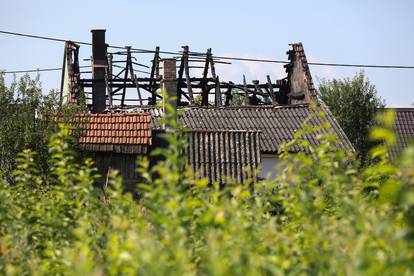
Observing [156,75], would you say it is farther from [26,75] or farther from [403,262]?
[403,262]

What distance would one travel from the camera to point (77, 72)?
33.4 m

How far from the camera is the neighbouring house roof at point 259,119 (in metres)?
28.4

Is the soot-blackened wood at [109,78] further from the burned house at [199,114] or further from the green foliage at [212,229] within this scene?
the green foliage at [212,229]

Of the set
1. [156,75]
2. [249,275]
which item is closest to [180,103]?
[156,75]

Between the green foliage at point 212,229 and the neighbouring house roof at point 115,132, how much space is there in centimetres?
1352

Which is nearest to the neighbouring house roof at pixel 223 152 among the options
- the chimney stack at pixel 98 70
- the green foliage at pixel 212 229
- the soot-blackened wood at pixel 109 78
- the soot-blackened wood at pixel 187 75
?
the soot-blackened wood at pixel 187 75

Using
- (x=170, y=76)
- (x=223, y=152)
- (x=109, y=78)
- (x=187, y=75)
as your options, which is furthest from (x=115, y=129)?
(x=109, y=78)

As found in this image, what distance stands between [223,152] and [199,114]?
6550 mm

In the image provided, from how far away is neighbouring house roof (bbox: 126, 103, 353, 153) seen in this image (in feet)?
93.0

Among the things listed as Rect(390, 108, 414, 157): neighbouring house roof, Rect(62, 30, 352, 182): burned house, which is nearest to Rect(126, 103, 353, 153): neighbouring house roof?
Rect(62, 30, 352, 182): burned house

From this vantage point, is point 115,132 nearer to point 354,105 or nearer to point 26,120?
point 26,120

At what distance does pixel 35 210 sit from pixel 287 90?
1143 inches

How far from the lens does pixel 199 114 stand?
29.5 metres

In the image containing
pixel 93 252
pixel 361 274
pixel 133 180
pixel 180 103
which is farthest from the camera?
pixel 180 103
